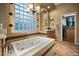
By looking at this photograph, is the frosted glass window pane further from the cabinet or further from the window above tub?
the cabinet

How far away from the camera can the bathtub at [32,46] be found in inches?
68.9

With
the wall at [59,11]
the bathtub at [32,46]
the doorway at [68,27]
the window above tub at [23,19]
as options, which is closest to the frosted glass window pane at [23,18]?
the window above tub at [23,19]

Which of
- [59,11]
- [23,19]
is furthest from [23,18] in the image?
[59,11]

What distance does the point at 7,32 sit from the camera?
1751 millimetres

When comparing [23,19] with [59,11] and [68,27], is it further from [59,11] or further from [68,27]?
[68,27]

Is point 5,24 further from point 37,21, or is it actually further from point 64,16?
point 64,16

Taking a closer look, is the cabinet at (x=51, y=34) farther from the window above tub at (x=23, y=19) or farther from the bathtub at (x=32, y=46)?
the window above tub at (x=23, y=19)

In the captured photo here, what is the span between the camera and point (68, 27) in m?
1.92

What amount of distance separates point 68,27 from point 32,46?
690mm

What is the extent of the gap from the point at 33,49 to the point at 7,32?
485 millimetres

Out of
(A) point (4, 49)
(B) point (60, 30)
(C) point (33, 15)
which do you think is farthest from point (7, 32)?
(B) point (60, 30)

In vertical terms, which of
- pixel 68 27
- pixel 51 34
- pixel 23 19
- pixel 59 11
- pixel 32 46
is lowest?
pixel 32 46

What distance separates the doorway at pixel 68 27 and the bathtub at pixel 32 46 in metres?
0.25

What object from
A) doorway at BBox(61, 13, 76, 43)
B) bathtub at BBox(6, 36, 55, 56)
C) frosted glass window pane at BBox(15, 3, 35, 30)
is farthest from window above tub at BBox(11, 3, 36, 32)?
doorway at BBox(61, 13, 76, 43)
